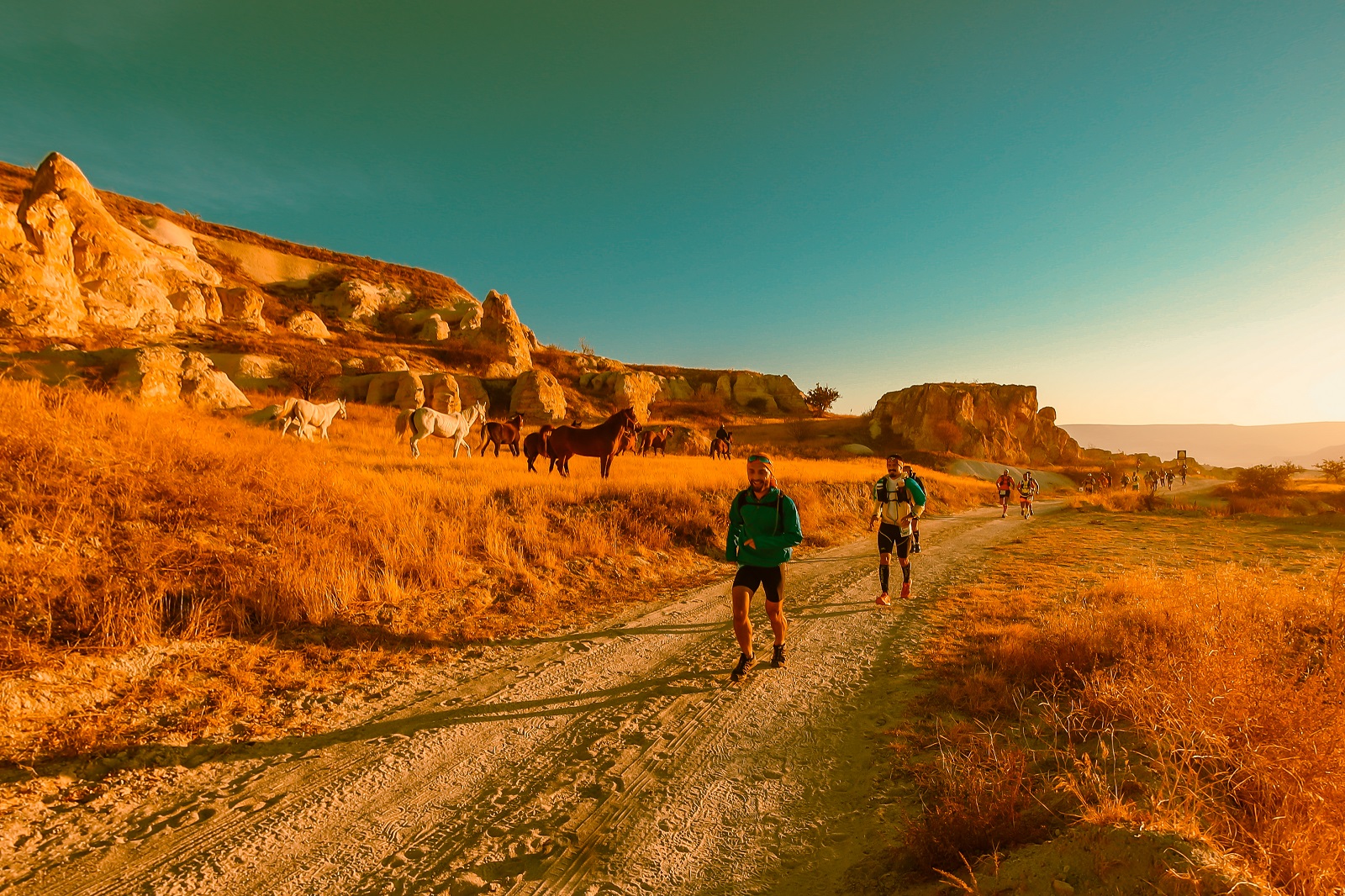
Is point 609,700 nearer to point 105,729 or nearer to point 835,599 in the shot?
point 105,729

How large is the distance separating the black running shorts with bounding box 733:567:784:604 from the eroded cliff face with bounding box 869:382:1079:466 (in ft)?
161

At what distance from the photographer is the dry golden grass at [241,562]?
4246 mm

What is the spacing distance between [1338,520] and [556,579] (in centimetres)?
2923

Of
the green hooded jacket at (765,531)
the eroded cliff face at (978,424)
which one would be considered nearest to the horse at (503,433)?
the green hooded jacket at (765,531)

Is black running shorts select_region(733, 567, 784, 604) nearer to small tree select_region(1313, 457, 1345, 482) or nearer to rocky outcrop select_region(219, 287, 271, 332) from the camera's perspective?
rocky outcrop select_region(219, 287, 271, 332)

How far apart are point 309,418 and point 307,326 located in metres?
33.4

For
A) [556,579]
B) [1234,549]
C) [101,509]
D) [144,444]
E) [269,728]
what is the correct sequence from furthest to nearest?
[1234,549] < [556,579] < [144,444] < [101,509] < [269,728]

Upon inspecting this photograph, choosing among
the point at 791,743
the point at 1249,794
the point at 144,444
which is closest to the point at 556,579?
the point at 791,743

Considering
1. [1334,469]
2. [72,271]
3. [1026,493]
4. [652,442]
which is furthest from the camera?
[1334,469]

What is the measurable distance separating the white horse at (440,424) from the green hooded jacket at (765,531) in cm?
1147

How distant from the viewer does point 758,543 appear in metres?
5.14

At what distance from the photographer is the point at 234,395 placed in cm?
1922

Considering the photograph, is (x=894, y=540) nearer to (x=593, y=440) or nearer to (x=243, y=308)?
(x=593, y=440)

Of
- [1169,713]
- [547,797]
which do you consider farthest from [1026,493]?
[547,797]
